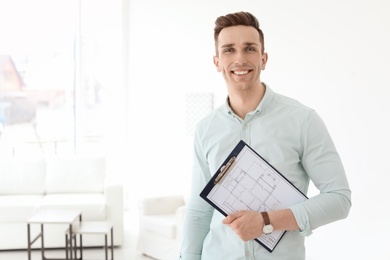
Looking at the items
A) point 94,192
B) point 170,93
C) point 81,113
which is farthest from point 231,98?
point 81,113

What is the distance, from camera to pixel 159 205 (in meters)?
4.92

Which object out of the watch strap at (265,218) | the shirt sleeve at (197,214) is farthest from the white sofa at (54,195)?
the watch strap at (265,218)

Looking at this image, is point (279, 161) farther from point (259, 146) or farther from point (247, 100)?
point (247, 100)

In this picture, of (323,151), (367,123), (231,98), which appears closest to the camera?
(323,151)

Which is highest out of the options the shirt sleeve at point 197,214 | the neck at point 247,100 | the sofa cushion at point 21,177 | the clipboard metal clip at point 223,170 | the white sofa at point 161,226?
the neck at point 247,100

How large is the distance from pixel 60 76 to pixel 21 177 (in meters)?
1.97

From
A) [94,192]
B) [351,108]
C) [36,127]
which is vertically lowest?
[94,192]

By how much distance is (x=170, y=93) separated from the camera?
6.14m

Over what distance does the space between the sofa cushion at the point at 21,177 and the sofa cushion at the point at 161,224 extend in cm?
132

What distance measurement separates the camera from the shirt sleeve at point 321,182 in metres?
1.33

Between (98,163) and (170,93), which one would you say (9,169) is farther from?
(170,93)

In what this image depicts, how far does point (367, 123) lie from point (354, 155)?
0.91 ft

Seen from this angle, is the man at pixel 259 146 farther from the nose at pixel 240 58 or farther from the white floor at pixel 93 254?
the white floor at pixel 93 254

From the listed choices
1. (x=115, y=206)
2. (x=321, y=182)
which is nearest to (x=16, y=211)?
(x=115, y=206)
